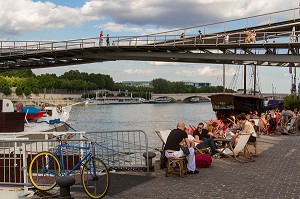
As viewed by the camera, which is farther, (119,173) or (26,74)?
(26,74)

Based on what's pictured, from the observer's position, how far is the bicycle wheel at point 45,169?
8.65 meters

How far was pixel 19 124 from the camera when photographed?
2306 cm

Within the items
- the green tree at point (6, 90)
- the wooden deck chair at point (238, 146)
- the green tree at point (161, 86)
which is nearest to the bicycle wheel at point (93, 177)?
the wooden deck chair at point (238, 146)

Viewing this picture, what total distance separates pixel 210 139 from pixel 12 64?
4360 centimetres

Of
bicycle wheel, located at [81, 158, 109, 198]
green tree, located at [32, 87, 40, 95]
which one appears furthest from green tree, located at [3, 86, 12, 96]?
bicycle wheel, located at [81, 158, 109, 198]

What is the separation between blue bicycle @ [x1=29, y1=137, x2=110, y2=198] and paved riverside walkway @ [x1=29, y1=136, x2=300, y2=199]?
0.25m

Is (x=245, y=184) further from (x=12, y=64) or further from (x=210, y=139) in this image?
(x=12, y=64)

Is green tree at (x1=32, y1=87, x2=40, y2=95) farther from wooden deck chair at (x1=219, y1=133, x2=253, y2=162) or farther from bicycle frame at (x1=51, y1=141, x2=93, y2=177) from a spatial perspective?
bicycle frame at (x1=51, y1=141, x2=93, y2=177)

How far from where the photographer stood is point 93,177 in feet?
27.0

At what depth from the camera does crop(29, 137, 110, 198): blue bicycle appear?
8.23 metres

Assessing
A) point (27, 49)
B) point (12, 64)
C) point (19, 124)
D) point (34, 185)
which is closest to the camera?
point (34, 185)

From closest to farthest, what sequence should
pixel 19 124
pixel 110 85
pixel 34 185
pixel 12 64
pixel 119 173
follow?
1. pixel 34 185
2. pixel 119 173
3. pixel 19 124
4. pixel 12 64
5. pixel 110 85

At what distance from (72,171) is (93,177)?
651 millimetres

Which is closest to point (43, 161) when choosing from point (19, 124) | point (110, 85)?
point (19, 124)
